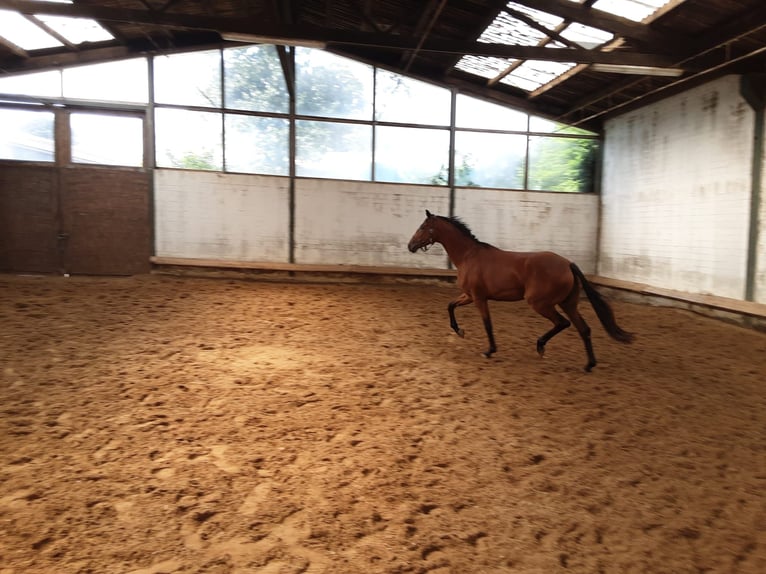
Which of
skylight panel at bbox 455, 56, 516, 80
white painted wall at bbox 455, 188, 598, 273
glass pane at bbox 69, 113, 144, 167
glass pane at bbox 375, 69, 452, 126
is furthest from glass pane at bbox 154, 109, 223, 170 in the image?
white painted wall at bbox 455, 188, 598, 273

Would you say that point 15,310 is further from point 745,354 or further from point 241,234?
point 745,354

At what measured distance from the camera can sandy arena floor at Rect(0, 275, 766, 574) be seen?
7.45 feet

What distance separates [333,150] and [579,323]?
22.5 ft

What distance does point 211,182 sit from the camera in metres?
9.67

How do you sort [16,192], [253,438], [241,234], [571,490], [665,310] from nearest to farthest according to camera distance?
1. [571,490]
2. [253,438]
3. [665,310]
4. [16,192]
5. [241,234]

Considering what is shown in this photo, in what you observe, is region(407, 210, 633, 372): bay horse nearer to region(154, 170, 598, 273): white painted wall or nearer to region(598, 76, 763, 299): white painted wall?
region(598, 76, 763, 299): white painted wall

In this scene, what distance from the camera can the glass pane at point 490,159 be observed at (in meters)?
10.5

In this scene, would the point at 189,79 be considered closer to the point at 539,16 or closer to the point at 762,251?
the point at 539,16

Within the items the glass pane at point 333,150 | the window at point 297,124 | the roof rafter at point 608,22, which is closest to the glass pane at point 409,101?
the window at point 297,124

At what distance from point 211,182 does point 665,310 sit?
9.39 metres

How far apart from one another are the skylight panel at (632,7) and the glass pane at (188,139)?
24.0ft

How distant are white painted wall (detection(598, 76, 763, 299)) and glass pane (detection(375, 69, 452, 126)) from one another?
13.4 ft

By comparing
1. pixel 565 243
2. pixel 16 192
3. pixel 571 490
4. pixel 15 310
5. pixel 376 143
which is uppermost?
pixel 376 143

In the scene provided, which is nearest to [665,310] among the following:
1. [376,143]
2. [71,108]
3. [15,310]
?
[376,143]
